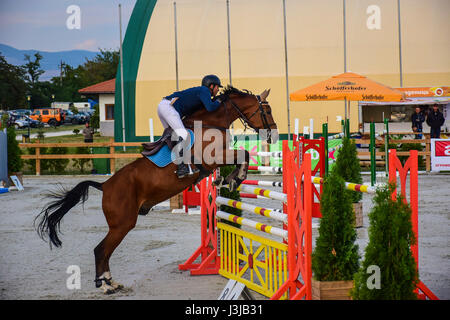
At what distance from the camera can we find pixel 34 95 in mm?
66875

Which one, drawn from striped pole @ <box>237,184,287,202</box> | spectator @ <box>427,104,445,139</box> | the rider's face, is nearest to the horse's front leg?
striped pole @ <box>237,184,287,202</box>

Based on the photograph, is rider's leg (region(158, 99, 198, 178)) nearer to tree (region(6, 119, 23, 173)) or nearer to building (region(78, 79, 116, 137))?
tree (region(6, 119, 23, 173))

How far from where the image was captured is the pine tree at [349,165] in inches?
368

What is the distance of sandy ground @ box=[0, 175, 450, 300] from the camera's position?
5.91m

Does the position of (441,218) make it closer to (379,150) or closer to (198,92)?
(198,92)

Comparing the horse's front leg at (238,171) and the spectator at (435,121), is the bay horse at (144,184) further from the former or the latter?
the spectator at (435,121)

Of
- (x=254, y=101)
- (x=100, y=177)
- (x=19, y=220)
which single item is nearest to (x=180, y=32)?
(x=100, y=177)

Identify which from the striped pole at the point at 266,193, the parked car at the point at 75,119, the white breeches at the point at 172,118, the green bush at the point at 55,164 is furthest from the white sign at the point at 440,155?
the parked car at the point at 75,119

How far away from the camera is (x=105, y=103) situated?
143 feet

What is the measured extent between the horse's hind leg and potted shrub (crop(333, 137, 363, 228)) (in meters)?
4.40

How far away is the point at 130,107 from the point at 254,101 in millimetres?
22352

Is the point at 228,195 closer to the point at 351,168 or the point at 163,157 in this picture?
the point at 163,157

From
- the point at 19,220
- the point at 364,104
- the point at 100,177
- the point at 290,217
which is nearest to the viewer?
the point at 290,217

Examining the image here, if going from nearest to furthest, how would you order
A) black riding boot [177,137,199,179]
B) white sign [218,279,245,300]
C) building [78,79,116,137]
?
white sign [218,279,245,300] < black riding boot [177,137,199,179] < building [78,79,116,137]
